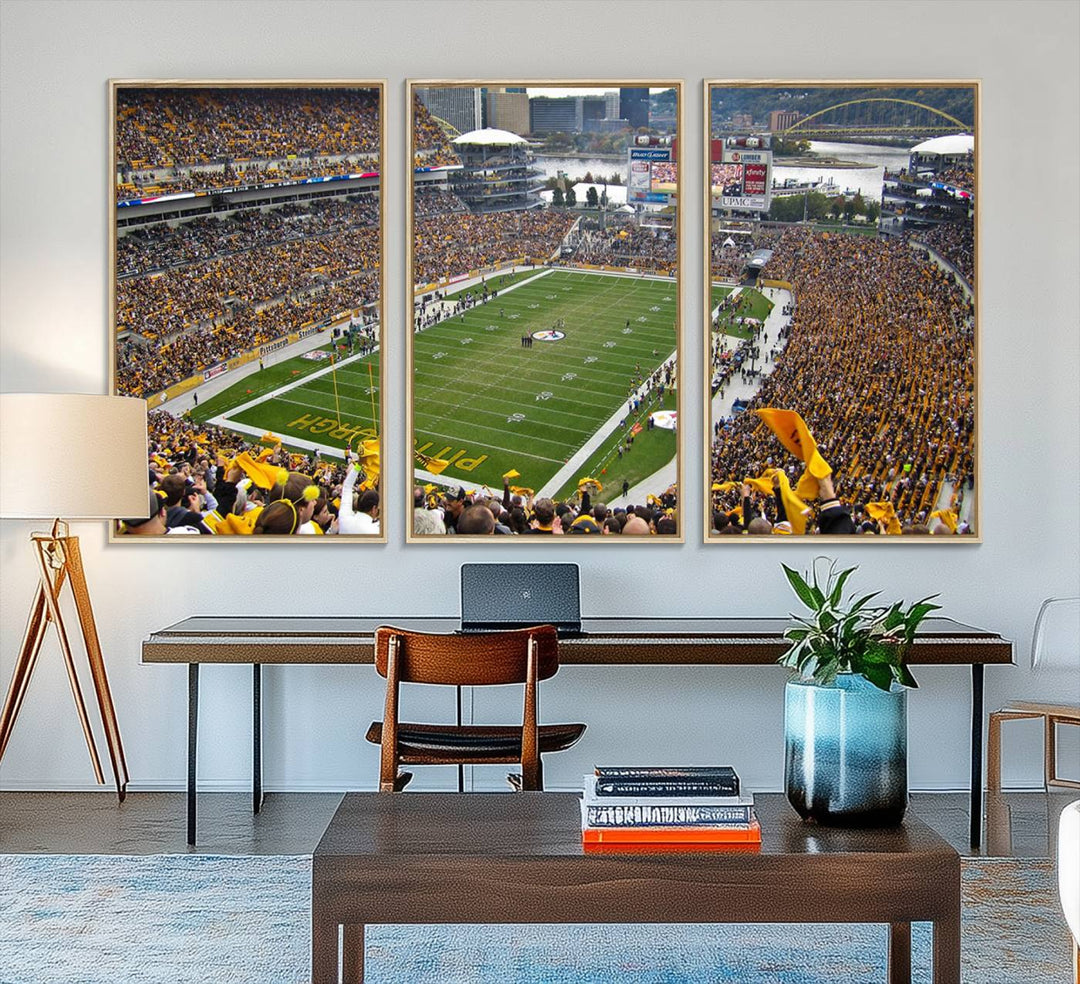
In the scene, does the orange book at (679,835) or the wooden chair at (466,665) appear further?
the wooden chair at (466,665)

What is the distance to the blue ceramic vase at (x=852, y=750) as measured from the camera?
229 cm

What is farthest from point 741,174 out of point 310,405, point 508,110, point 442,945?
point 442,945

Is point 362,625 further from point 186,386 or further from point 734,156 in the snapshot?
point 734,156

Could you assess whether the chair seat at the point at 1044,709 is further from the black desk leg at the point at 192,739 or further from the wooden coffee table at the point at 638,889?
the black desk leg at the point at 192,739

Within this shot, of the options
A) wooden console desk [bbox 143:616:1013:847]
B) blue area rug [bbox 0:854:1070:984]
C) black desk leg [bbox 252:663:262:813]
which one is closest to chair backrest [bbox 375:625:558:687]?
blue area rug [bbox 0:854:1070:984]

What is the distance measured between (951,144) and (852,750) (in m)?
3.10

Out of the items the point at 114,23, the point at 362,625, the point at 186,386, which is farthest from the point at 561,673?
the point at 114,23

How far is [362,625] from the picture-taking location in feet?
14.0

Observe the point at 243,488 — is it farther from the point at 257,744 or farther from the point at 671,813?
the point at 671,813

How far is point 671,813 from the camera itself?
223cm

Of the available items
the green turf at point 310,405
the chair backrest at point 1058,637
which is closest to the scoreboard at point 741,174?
the green turf at point 310,405

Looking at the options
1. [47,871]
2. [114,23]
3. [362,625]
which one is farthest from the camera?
[114,23]

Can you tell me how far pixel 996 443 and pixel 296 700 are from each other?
2.77 metres

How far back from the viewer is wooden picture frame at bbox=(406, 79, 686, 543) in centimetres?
467
